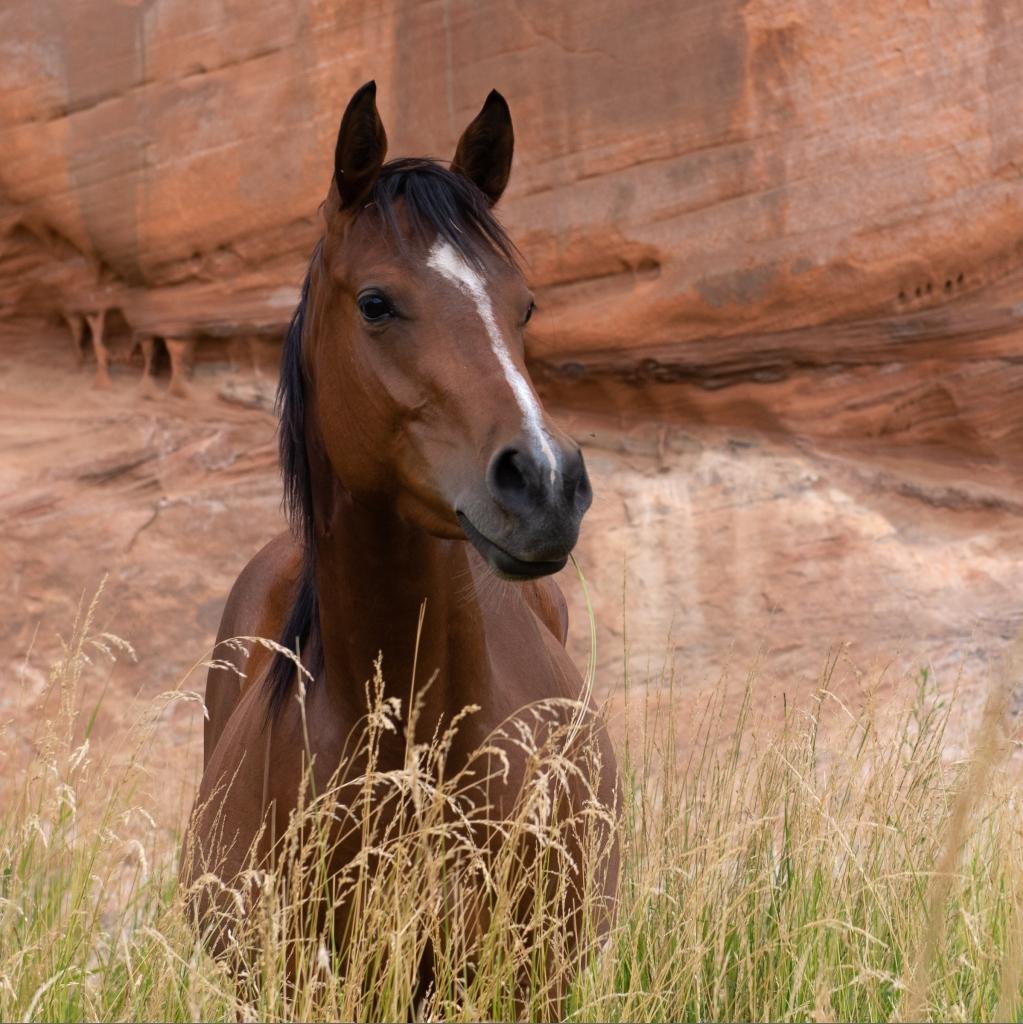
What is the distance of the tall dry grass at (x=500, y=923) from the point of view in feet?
8.30

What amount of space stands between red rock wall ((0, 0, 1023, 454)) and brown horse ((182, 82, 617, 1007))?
477cm

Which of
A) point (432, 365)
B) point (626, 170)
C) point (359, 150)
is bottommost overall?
point (432, 365)

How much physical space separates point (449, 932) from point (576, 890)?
33 cm

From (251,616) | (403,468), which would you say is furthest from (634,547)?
(403,468)

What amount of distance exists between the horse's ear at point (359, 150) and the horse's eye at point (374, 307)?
0.29m

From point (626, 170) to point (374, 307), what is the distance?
17.4 feet

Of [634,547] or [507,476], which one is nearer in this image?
[507,476]

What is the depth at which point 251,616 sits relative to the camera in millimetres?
4590

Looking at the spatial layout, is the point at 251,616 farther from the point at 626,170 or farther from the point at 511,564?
the point at 626,170

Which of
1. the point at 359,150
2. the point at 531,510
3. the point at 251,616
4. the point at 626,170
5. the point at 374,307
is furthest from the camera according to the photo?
the point at 626,170

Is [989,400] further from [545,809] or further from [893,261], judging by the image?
Answer: [545,809]

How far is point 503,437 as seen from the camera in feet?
8.26

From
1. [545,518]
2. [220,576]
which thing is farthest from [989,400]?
[545,518]

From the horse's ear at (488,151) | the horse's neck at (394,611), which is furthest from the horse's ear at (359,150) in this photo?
the horse's neck at (394,611)
